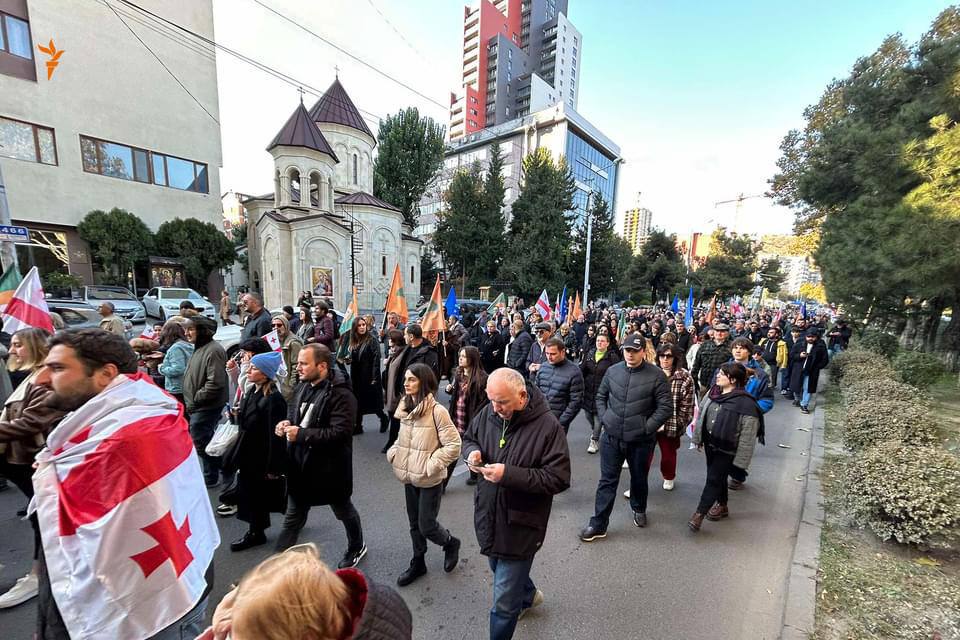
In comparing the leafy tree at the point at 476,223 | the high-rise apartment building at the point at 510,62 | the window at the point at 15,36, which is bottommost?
the leafy tree at the point at 476,223

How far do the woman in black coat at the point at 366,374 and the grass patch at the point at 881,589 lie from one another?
208 inches

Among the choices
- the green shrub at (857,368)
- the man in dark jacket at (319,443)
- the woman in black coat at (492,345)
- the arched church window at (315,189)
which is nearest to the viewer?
the man in dark jacket at (319,443)

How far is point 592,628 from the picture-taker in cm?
270

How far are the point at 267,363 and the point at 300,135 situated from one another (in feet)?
94.0

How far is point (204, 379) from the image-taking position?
408cm

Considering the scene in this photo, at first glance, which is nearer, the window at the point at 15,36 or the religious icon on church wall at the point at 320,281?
the window at the point at 15,36

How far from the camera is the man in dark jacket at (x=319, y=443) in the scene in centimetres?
288

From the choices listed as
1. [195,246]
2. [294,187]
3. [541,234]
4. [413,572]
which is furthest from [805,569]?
[294,187]

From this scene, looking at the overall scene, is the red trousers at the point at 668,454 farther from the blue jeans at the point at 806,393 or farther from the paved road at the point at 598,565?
the blue jeans at the point at 806,393

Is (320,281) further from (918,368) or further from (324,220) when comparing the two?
(918,368)

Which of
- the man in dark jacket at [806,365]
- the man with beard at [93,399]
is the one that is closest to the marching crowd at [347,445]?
the man with beard at [93,399]

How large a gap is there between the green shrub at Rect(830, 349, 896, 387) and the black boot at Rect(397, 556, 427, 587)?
8993 millimetres

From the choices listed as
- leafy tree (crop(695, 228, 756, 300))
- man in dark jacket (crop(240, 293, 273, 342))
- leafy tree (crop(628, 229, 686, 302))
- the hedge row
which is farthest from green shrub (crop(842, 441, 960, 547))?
leafy tree (crop(628, 229, 686, 302))

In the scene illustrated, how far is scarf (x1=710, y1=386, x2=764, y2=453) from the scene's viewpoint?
371cm
